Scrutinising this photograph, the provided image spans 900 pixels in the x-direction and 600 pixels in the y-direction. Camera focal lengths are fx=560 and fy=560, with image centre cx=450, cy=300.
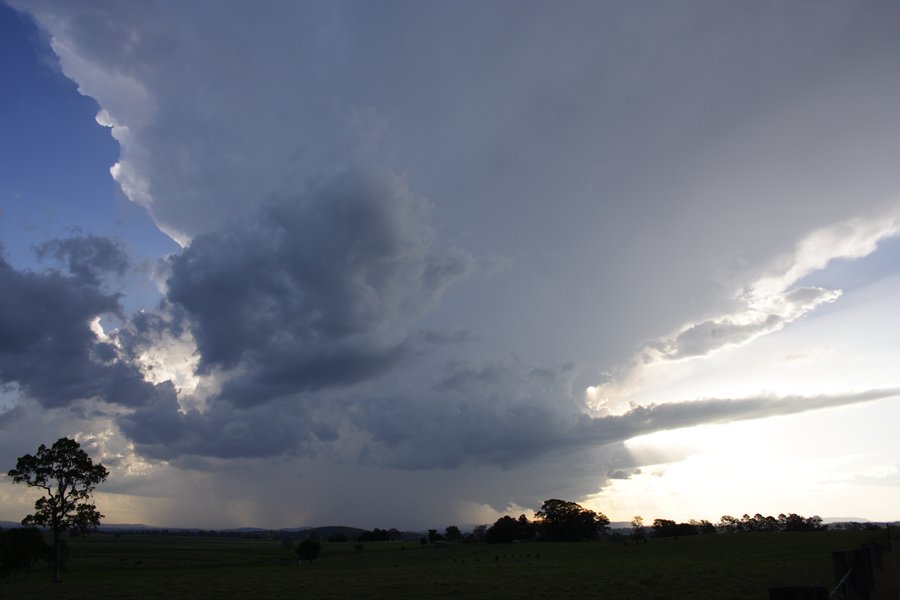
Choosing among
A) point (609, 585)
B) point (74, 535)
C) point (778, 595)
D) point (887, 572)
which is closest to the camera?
point (778, 595)

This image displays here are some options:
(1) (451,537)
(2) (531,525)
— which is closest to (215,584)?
(2) (531,525)

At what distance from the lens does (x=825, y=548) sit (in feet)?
193

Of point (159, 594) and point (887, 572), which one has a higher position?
point (887, 572)

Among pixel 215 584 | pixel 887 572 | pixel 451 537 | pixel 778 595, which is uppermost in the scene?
pixel 778 595

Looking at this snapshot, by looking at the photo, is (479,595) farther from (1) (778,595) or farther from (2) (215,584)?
(1) (778,595)

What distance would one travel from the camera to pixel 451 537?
17212 centimetres

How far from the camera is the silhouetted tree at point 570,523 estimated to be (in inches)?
5910

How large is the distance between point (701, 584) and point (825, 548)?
35.7 metres

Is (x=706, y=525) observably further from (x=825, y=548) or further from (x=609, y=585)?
(x=609, y=585)

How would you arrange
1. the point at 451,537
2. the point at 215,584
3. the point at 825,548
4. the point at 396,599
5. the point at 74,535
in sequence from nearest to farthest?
1. the point at 396,599
2. the point at 215,584
3. the point at 74,535
4. the point at 825,548
5. the point at 451,537

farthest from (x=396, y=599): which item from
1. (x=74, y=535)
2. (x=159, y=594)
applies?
(x=74, y=535)

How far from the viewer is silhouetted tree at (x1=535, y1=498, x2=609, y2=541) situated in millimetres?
150125

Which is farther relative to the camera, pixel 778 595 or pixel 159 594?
pixel 159 594

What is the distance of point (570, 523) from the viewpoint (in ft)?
497
